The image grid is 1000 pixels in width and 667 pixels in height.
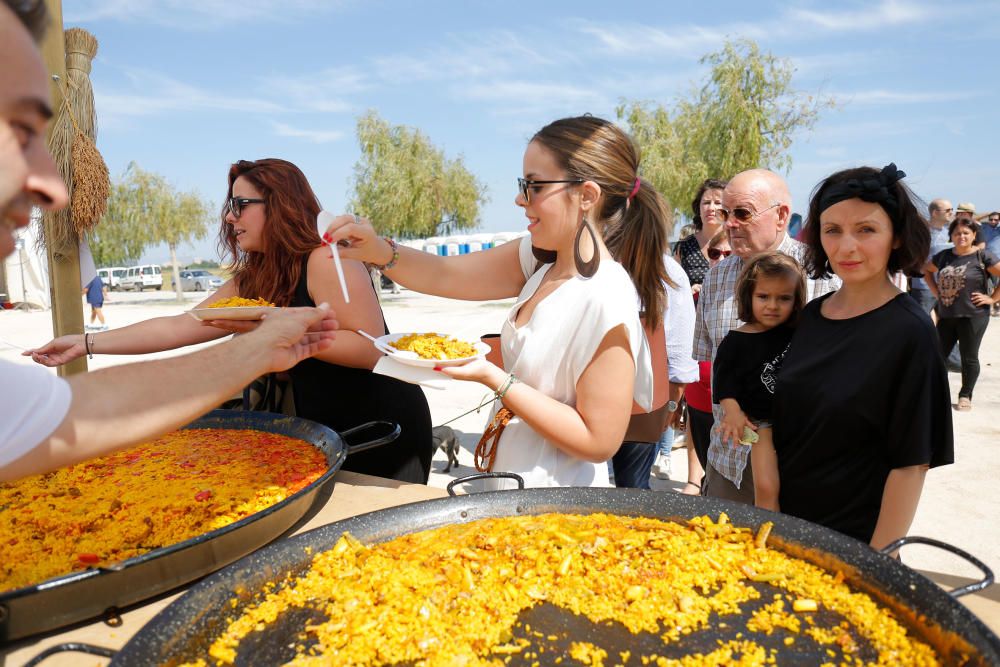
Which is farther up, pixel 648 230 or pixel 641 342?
pixel 648 230

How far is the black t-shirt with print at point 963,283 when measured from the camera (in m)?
7.30

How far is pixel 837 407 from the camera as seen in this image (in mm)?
2059

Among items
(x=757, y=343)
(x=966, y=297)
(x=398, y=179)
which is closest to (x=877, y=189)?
(x=757, y=343)

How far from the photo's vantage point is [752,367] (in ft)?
8.58

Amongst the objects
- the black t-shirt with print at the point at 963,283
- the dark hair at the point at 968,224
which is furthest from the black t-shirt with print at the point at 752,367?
the dark hair at the point at 968,224

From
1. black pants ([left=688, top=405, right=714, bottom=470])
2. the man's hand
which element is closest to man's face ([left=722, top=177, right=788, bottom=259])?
black pants ([left=688, top=405, right=714, bottom=470])

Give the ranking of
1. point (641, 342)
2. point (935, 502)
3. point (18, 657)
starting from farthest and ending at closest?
point (935, 502) < point (641, 342) < point (18, 657)

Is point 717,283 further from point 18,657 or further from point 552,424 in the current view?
point 18,657

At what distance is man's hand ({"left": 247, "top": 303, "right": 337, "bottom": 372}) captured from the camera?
169 cm

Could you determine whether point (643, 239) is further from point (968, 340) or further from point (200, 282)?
point (200, 282)

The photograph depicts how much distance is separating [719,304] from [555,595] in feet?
8.74

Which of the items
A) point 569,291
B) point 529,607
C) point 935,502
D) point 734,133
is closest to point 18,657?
point 529,607

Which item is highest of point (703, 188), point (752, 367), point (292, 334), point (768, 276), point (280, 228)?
point (703, 188)

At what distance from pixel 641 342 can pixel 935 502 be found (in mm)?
3788
